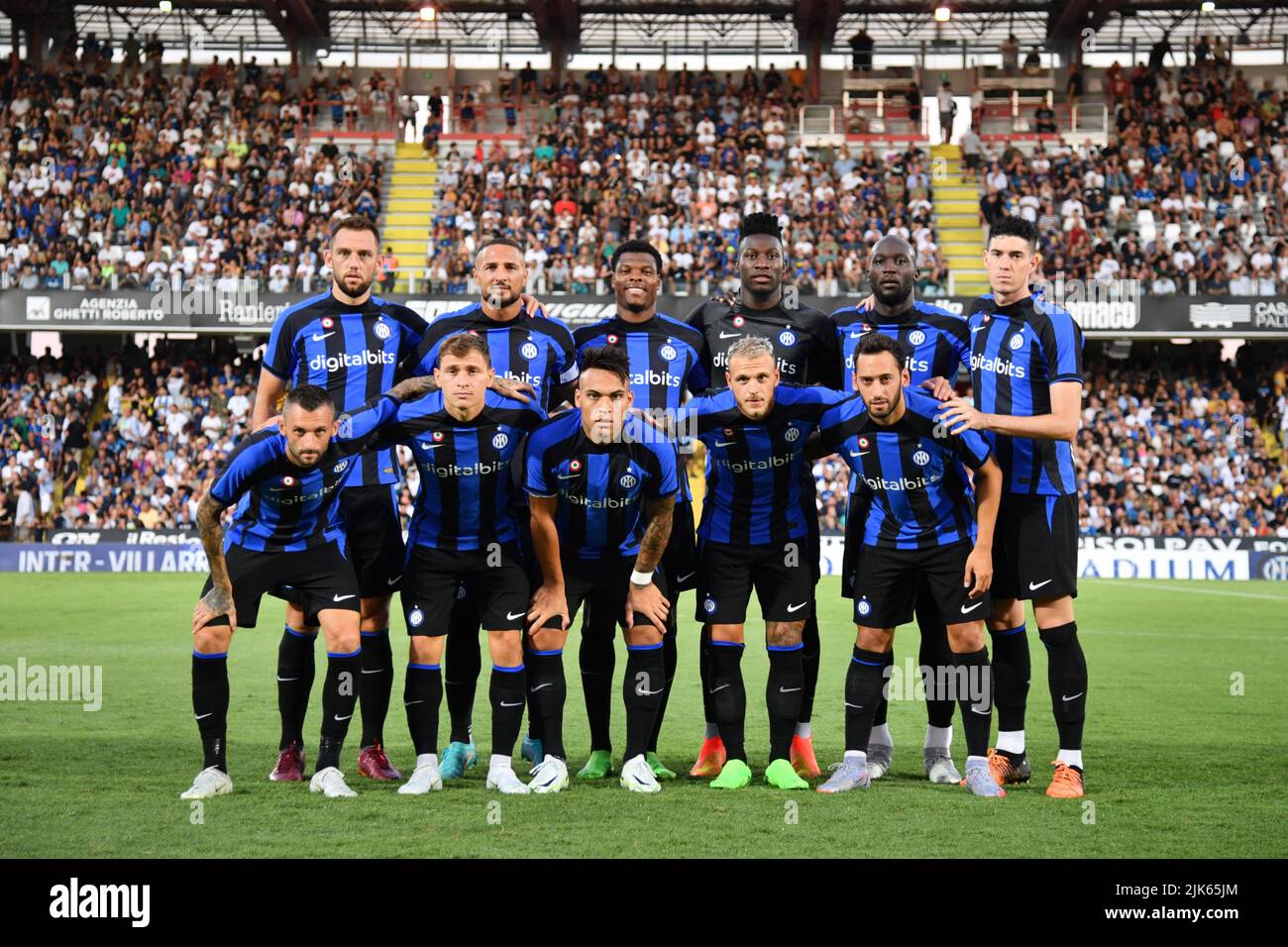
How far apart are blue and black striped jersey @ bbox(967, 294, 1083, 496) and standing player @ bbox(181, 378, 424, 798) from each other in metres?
2.86

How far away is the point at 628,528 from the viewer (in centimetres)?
674

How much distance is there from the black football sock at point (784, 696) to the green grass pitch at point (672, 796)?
0.33 m

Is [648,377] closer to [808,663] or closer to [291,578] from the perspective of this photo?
[808,663]

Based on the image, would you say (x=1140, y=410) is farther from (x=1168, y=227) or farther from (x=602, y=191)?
(x=602, y=191)

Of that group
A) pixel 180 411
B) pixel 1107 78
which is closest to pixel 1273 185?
pixel 1107 78

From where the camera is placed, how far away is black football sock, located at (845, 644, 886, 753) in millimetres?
6535

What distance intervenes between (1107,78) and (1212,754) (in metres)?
29.9

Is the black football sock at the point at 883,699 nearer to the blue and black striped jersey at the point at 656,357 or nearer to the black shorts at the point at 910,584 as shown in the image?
the black shorts at the point at 910,584

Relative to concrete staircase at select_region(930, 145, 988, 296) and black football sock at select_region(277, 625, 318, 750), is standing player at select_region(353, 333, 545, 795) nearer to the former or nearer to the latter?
black football sock at select_region(277, 625, 318, 750)

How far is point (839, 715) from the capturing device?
938cm

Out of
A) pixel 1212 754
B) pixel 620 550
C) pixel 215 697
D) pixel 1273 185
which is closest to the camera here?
pixel 215 697

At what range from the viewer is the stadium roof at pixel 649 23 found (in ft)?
112

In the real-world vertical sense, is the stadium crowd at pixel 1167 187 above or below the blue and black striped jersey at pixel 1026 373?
above
